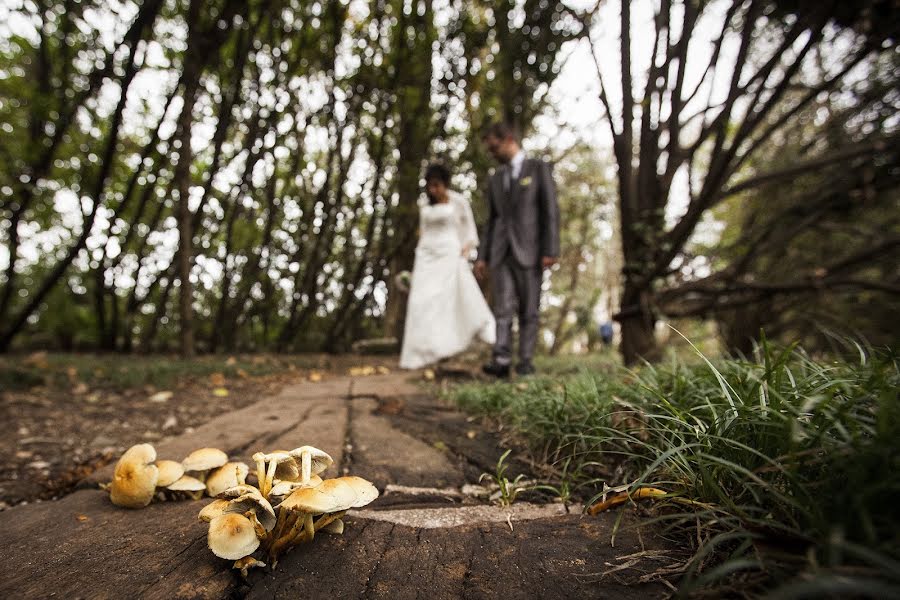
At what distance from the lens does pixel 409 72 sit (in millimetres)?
5457

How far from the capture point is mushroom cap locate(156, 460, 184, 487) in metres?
1.12

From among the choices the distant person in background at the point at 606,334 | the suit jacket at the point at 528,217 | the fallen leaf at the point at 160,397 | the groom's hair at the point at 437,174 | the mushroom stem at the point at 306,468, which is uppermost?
the groom's hair at the point at 437,174

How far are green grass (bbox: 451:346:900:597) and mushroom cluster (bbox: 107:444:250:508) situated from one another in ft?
3.42

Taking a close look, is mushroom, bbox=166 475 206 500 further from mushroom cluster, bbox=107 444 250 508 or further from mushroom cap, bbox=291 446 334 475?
mushroom cap, bbox=291 446 334 475

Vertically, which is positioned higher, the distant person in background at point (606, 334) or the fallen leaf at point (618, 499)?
the distant person in background at point (606, 334)

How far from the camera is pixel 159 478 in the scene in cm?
113

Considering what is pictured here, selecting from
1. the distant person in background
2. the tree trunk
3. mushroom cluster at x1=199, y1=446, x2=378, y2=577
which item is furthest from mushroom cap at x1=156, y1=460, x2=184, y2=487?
the distant person in background

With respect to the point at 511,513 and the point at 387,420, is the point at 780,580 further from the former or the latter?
the point at 387,420

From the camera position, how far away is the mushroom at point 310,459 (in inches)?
37.1

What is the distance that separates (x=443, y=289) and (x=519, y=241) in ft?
3.69

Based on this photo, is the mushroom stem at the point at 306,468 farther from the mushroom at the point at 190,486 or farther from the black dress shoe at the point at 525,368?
the black dress shoe at the point at 525,368

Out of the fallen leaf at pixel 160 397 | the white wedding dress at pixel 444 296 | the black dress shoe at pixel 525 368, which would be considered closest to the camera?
the fallen leaf at pixel 160 397

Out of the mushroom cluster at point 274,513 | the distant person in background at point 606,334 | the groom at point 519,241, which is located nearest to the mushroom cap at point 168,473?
the mushroom cluster at point 274,513

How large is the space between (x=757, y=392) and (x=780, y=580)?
62cm
